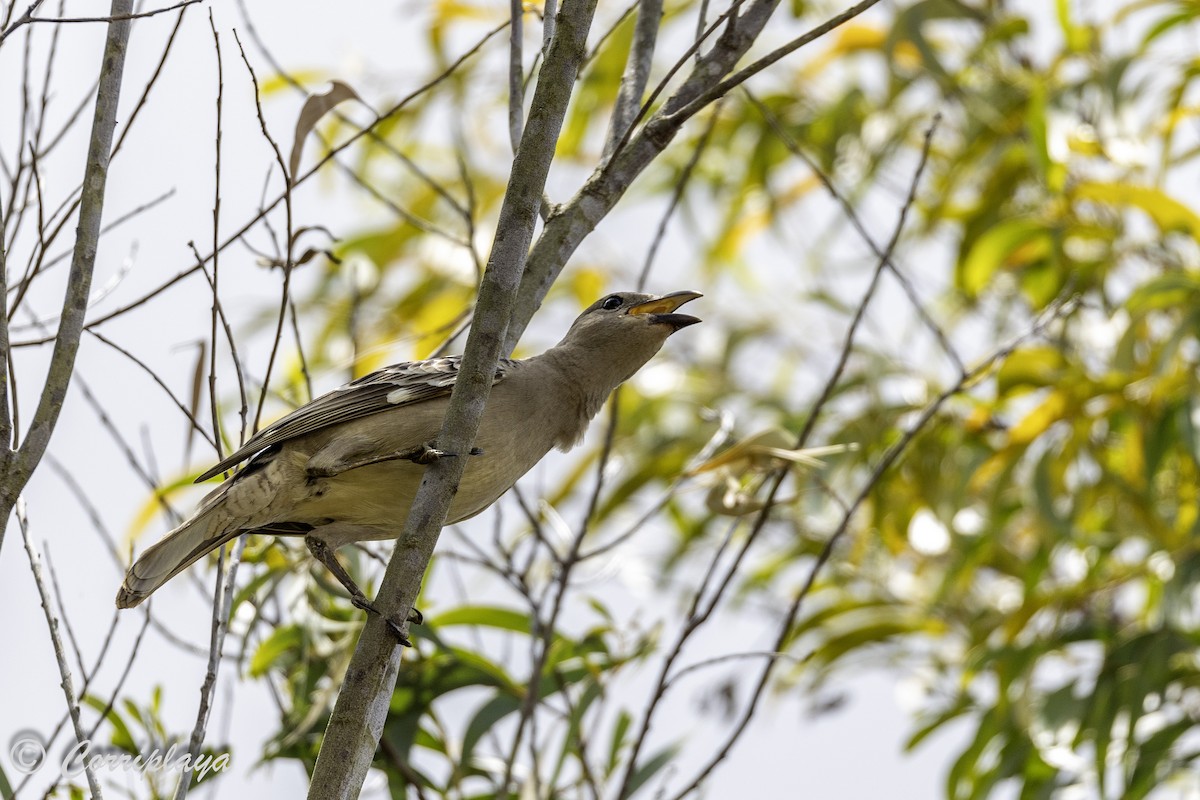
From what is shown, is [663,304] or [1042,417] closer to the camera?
[663,304]

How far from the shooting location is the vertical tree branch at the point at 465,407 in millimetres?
2816

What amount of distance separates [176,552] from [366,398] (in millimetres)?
691

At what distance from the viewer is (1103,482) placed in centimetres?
586

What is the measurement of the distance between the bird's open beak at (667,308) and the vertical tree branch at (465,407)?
130 centimetres

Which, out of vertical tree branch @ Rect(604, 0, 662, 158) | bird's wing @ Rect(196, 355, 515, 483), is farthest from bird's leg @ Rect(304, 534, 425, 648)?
vertical tree branch @ Rect(604, 0, 662, 158)

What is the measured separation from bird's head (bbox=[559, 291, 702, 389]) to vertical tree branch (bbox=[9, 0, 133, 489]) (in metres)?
1.62

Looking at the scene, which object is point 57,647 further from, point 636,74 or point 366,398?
point 636,74

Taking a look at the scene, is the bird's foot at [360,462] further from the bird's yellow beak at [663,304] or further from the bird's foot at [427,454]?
the bird's yellow beak at [663,304]

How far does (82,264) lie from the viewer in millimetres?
2895

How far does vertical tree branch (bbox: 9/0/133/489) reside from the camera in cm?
282

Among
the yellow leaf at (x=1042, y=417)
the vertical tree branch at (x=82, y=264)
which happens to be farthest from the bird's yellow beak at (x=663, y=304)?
the yellow leaf at (x=1042, y=417)

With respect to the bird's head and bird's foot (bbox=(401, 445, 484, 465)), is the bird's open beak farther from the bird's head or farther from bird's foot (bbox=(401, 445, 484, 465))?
bird's foot (bbox=(401, 445, 484, 465))

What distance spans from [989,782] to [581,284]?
11.3 ft

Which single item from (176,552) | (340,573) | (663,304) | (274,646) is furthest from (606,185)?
(274,646)
